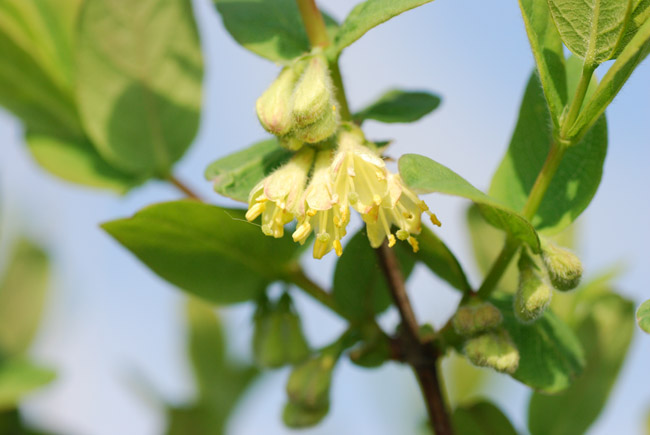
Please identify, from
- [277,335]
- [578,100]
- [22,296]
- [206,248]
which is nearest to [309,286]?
[277,335]

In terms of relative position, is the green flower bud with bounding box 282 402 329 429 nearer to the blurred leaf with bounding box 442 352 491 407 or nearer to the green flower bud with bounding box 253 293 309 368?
the green flower bud with bounding box 253 293 309 368

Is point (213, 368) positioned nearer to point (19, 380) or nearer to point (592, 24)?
point (19, 380)

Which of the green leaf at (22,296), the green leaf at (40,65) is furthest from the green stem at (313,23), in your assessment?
the green leaf at (22,296)

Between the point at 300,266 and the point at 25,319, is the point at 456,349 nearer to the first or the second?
the point at 300,266

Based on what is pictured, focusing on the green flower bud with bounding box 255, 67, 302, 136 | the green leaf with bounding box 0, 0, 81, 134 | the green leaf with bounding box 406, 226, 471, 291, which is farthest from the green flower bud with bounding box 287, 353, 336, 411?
the green leaf with bounding box 0, 0, 81, 134

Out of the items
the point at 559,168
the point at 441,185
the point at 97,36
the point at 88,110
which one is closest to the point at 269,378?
the point at 88,110

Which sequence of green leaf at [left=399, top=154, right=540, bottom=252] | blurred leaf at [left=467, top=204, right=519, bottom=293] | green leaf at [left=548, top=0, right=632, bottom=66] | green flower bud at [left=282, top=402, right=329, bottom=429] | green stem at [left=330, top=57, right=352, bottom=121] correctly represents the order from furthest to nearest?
blurred leaf at [left=467, top=204, right=519, bottom=293] → green flower bud at [left=282, top=402, right=329, bottom=429] → green stem at [left=330, top=57, right=352, bottom=121] → green leaf at [left=548, top=0, right=632, bottom=66] → green leaf at [left=399, top=154, right=540, bottom=252]
